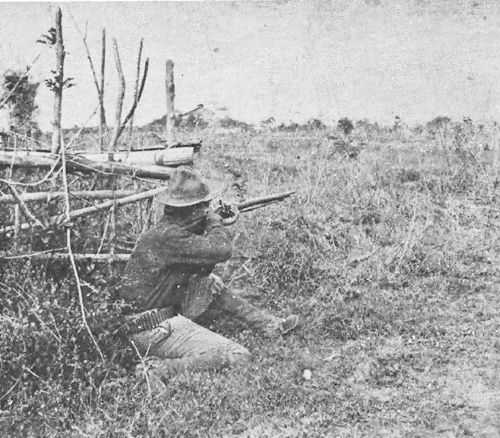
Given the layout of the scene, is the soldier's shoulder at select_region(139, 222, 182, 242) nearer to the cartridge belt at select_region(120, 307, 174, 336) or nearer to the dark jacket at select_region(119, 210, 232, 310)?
the dark jacket at select_region(119, 210, 232, 310)

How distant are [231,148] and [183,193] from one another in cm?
959

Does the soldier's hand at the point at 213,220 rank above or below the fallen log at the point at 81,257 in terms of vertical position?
above

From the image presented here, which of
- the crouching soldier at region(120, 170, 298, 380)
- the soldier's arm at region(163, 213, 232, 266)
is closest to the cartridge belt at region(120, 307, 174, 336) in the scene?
the crouching soldier at region(120, 170, 298, 380)

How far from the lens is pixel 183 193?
198 inches

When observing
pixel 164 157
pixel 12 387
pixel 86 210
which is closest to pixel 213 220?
pixel 164 157

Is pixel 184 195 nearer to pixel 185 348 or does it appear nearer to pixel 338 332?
pixel 185 348

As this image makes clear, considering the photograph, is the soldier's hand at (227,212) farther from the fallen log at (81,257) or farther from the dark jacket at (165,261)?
the fallen log at (81,257)

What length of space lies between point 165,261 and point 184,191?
555mm

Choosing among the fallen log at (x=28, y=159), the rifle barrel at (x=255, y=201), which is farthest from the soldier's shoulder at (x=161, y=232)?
the rifle barrel at (x=255, y=201)

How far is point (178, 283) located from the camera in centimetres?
509

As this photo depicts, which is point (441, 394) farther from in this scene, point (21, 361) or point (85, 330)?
point (21, 361)

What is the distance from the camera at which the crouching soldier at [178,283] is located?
188 inches

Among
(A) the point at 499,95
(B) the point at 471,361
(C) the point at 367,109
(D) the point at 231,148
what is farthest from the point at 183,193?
(C) the point at 367,109

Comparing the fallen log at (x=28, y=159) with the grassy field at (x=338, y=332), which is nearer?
the grassy field at (x=338, y=332)
